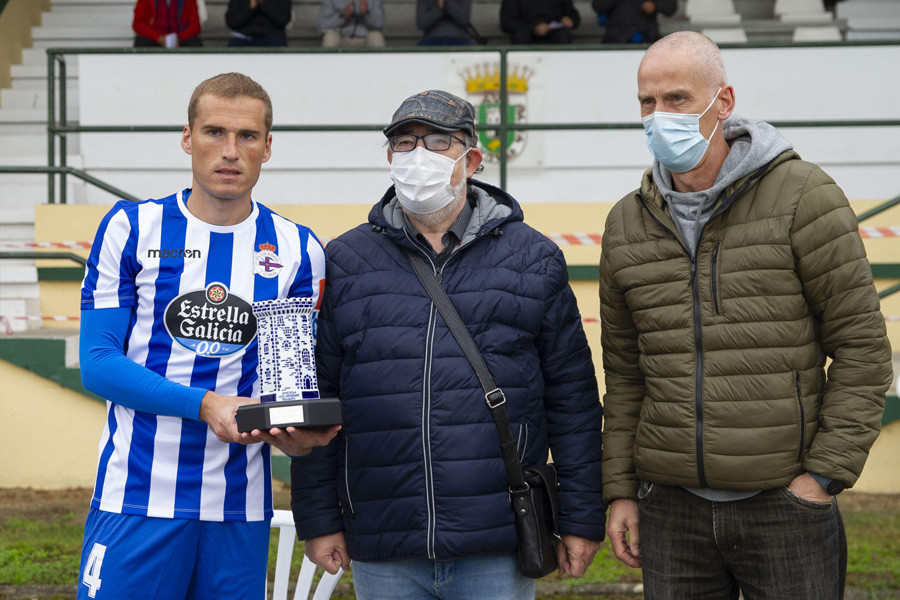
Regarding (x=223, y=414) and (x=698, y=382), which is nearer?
(x=223, y=414)

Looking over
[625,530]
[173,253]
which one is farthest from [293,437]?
[625,530]

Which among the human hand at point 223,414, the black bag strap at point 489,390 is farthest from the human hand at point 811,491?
the human hand at point 223,414

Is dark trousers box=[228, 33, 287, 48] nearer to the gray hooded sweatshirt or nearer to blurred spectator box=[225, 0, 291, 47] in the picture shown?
blurred spectator box=[225, 0, 291, 47]

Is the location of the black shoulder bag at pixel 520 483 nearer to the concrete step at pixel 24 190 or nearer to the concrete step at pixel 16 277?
the concrete step at pixel 16 277

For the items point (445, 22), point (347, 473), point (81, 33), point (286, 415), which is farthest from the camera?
point (81, 33)

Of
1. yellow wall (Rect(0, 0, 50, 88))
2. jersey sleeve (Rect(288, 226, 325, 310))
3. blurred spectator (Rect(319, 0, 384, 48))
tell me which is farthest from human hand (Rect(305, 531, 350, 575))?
yellow wall (Rect(0, 0, 50, 88))

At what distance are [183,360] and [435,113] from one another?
102 centimetres

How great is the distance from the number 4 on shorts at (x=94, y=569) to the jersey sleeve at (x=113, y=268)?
687mm

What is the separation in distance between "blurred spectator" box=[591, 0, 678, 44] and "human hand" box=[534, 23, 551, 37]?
0.47 m

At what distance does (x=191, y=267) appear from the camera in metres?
2.73

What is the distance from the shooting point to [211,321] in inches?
107

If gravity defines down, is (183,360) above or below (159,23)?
below

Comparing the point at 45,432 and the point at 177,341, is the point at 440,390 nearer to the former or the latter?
the point at 177,341

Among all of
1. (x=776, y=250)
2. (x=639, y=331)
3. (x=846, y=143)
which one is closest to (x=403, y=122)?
(x=639, y=331)
